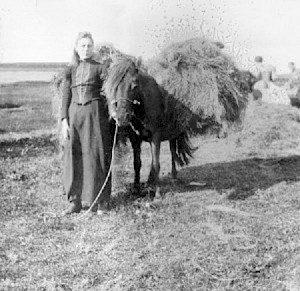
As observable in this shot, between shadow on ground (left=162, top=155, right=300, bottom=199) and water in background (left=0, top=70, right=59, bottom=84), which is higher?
shadow on ground (left=162, top=155, right=300, bottom=199)

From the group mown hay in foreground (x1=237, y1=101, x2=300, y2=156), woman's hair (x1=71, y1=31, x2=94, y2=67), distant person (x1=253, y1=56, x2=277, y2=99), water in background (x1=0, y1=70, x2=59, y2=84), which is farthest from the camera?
water in background (x1=0, y1=70, x2=59, y2=84)

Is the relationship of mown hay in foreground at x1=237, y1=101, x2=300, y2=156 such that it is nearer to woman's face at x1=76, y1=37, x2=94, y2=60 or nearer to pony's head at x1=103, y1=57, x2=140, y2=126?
pony's head at x1=103, y1=57, x2=140, y2=126

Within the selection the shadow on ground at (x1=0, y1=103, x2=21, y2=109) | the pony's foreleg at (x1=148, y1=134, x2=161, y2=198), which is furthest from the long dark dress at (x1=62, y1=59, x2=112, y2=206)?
the shadow on ground at (x1=0, y1=103, x2=21, y2=109)

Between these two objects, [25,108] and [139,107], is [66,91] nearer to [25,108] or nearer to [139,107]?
[139,107]

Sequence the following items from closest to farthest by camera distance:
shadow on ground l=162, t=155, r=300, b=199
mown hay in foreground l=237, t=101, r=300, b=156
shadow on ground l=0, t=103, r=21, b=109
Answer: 1. shadow on ground l=162, t=155, r=300, b=199
2. mown hay in foreground l=237, t=101, r=300, b=156
3. shadow on ground l=0, t=103, r=21, b=109

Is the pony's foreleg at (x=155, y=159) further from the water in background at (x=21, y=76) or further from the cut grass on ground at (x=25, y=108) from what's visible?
the water in background at (x=21, y=76)

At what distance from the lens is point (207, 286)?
411 centimetres

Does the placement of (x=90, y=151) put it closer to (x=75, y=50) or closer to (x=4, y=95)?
(x=75, y=50)

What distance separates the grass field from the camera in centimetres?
429

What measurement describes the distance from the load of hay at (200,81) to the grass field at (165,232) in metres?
1.25

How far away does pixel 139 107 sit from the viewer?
6621 mm

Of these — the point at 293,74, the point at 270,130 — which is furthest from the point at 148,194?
the point at 293,74

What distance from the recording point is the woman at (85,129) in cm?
598

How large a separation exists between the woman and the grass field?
1.14ft
